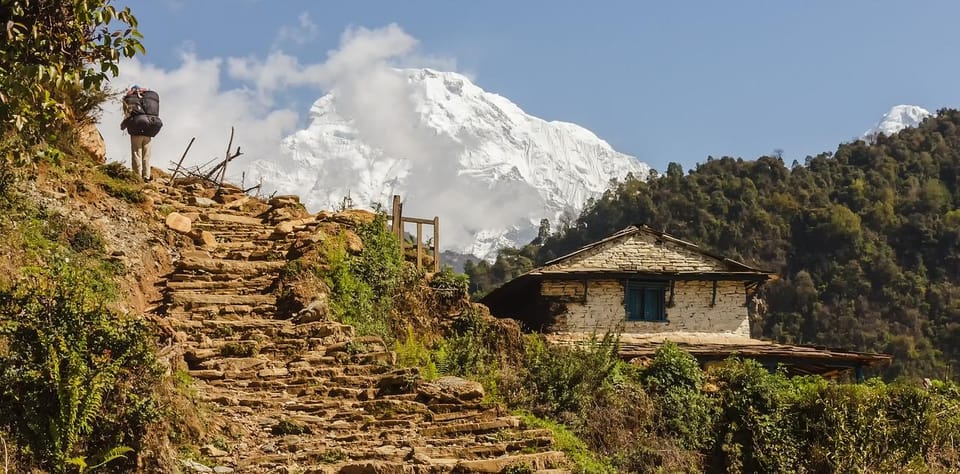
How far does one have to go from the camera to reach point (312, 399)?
1445cm

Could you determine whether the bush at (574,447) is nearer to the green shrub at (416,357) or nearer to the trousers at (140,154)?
the green shrub at (416,357)

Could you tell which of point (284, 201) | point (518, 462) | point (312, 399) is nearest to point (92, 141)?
point (284, 201)

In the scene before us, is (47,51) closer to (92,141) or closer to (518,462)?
(518,462)

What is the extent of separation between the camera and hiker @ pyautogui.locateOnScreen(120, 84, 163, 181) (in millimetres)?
24594

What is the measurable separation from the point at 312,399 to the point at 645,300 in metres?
13.3

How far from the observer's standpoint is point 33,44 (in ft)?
37.0

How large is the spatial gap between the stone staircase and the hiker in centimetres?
592

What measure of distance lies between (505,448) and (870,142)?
192 ft

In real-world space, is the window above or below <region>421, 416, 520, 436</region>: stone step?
above

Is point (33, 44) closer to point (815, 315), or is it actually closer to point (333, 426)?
point (333, 426)

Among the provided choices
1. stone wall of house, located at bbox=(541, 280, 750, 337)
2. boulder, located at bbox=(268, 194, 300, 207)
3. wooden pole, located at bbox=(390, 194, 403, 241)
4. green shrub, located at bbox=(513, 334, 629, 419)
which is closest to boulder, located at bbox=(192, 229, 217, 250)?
boulder, located at bbox=(268, 194, 300, 207)

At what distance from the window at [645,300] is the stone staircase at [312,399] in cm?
962

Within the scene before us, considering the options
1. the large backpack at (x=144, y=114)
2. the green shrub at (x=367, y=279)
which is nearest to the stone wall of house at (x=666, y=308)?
the green shrub at (x=367, y=279)

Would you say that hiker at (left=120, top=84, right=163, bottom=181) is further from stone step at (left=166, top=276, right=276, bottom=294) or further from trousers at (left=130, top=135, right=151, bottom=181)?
stone step at (left=166, top=276, right=276, bottom=294)
